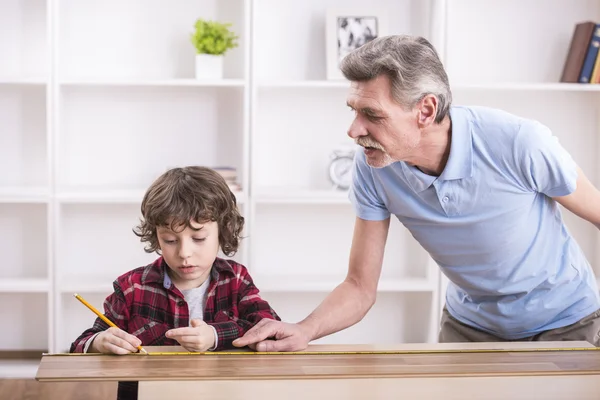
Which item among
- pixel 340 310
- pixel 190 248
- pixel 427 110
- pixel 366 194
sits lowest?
pixel 340 310

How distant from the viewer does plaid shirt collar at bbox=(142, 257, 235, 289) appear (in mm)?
1916

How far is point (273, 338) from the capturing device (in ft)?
5.54

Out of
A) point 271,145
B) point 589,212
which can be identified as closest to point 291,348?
point 589,212

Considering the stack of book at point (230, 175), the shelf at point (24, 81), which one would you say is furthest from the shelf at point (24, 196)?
the stack of book at point (230, 175)

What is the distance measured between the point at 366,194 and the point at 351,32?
2.02 metres

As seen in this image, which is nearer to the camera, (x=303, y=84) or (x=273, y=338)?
(x=273, y=338)

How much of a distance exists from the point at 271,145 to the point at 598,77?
1.59 meters

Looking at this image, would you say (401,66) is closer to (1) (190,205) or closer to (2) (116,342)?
(1) (190,205)

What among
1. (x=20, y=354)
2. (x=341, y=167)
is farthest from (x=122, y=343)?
(x=20, y=354)

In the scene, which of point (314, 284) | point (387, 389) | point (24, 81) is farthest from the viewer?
point (314, 284)

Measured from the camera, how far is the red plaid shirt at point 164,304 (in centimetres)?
188

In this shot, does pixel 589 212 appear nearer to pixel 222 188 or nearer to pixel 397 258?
pixel 222 188

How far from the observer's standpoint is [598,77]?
154 inches

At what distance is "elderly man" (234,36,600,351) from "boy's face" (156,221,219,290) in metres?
0.28
